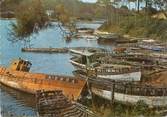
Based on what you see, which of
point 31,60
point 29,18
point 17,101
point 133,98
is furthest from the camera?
point 31,60

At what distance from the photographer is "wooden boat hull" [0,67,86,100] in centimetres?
2612

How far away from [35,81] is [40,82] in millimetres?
464

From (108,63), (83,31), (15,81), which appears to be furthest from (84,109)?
(83,31)

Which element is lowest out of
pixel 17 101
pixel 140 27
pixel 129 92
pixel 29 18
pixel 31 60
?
pixel 140 27

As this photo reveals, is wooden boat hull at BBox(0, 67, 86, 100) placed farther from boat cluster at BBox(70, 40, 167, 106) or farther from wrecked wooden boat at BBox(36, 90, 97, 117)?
wrecked wooden boat at BBox(36, 90, 97, 117)

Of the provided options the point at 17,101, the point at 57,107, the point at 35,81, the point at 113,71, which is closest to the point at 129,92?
the point at 113,71

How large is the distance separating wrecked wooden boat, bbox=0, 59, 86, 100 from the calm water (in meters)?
0.55

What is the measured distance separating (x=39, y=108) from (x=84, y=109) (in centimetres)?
254

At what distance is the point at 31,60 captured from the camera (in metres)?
42.0

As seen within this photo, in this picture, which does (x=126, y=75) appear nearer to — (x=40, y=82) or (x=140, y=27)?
(x=40, y=82)

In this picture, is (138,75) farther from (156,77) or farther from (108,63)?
(108,63)

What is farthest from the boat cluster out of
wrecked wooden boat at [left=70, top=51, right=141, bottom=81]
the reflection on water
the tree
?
the tree

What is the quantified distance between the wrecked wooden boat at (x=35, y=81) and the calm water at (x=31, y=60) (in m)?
0.55

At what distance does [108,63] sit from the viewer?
33.9 m
